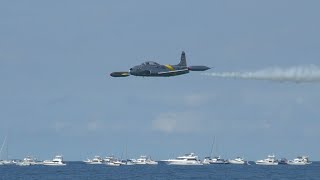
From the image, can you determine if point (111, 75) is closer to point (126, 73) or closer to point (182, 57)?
point (126, 73)

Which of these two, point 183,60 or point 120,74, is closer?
point 120,74

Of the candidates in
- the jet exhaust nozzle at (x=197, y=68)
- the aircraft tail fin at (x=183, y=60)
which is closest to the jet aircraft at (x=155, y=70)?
the jet exhaust nozzle at (x=197, y=68)

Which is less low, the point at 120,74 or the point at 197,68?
the point at 197,68

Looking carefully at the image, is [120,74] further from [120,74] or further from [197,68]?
[197,68]

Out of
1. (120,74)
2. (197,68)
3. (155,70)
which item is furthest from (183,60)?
(120,74)

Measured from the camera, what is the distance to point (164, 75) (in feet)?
476

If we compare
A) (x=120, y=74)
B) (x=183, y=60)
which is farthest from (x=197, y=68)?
(x=120, y=74)

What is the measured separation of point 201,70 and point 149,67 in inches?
354

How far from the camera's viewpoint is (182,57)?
154m

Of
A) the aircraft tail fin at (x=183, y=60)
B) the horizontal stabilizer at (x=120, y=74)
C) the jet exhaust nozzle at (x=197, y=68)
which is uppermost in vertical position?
the aircraft tail fin at (x=183, y=60)

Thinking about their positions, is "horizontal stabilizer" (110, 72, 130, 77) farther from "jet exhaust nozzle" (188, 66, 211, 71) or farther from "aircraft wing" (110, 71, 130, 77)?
"jet exhaust nozzle" (188, 66, 211, 71)

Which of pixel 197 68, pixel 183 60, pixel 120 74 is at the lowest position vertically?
pixel 120 74

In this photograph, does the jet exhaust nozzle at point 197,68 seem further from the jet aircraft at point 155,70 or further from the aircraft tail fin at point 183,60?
the aircraft tail fin at point 183,60

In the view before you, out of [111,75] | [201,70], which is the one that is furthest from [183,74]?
[111,75]
